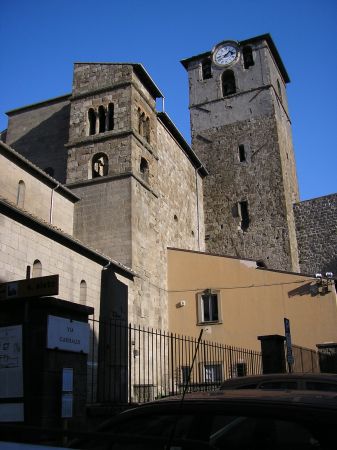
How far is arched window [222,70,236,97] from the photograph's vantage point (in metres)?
33.4

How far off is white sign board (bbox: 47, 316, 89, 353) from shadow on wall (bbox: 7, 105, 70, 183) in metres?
17.0

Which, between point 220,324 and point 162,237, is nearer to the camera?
point 220,324

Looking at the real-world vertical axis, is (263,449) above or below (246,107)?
below

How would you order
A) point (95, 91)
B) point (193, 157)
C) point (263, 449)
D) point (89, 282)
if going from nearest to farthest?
point (263, 449) → point (89, 282) → point (95, 91) → point (193, 157)

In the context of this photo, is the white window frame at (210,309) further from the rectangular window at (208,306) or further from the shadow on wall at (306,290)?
the shadow on wall at (306,290)

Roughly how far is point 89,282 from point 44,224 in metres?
3.02

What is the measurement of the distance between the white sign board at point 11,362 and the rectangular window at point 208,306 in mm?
16054

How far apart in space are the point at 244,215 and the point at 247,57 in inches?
440

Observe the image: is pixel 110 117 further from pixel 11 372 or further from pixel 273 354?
pixel 11 372

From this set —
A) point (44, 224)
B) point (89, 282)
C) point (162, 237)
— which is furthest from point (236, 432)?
point (162, 237)

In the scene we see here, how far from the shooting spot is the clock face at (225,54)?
3369 cm

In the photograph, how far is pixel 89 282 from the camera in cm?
1598

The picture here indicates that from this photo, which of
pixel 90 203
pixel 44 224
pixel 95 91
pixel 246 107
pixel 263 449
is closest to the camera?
pixel 263 449

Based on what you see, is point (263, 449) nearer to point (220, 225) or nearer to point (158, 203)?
point (158, 203)
